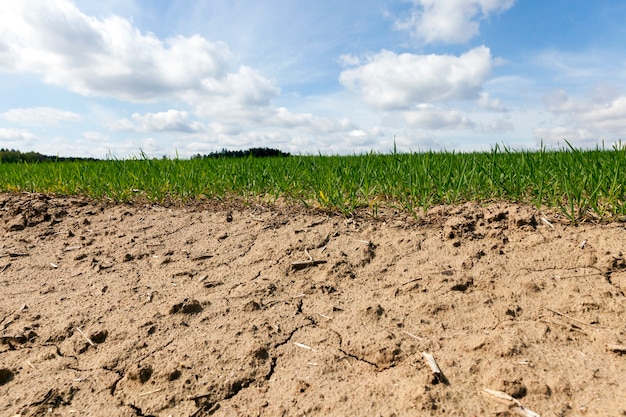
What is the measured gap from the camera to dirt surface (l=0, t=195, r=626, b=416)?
1515mm

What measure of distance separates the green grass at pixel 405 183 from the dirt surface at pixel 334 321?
25 cm

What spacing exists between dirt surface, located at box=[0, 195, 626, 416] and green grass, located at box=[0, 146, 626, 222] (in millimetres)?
251

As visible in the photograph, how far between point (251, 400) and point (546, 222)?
176 cm

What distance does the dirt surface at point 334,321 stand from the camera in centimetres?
151

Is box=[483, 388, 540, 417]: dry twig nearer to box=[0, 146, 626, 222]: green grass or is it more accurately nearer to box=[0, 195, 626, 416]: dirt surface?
box=[0, 195, 626, 416]: dirt surface

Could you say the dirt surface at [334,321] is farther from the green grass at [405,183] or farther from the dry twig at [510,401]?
the green grass at [405,183]

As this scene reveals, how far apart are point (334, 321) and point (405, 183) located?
57.7 inches

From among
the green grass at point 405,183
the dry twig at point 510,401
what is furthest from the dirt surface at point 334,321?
the green grass at point 405,183

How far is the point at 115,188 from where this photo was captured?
432cm

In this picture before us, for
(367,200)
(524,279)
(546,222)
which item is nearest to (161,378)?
(524,279)

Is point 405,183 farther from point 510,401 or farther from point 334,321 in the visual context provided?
point 510,401

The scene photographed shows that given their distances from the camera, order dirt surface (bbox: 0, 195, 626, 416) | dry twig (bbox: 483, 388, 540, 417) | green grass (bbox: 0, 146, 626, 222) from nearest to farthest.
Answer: dry twig (bbox: 483, 388, 540, 417)
dirt surface (bbox: 0, 195, 626, 416)
green grass (bbox: 0, 146, 626, 222)

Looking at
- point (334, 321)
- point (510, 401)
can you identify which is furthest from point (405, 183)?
point (510, 401)

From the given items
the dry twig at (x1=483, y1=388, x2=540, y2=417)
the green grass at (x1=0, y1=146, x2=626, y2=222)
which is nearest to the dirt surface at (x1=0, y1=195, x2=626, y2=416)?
the dry twig at (x1=483, y1=388, x2=540, y2=417)
